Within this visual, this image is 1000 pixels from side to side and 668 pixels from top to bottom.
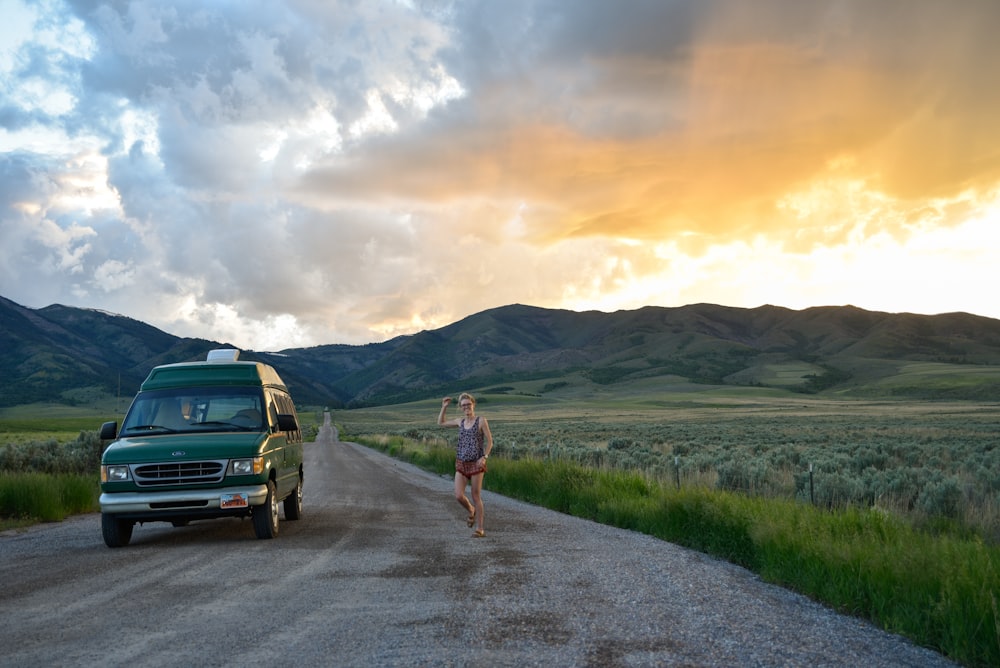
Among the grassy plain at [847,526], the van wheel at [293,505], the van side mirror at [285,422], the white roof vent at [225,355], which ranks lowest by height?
the grassy plain at [847,526]

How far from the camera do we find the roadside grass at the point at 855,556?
647cm

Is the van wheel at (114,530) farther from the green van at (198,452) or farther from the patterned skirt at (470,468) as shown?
the patterned skirt at (470,468)

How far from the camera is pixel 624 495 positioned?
49.6 ft

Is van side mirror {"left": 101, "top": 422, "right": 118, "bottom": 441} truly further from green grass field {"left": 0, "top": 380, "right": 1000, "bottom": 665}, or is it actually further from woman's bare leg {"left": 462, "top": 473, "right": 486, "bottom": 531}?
woman's bare leg {"left": 462, "top": 473, "right": 486, "bottom": 531}

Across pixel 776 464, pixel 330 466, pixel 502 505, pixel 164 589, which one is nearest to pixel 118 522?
pixel 164 589

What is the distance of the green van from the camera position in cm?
1112

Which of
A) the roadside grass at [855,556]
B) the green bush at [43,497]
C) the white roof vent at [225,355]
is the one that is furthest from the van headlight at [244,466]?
the green bush at [43,497]

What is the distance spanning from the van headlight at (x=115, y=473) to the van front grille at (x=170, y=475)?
0.41 ft

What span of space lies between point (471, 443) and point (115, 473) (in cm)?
506

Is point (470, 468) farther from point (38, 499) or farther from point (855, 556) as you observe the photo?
point (38, 499)

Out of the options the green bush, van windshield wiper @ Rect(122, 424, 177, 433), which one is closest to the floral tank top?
van windshield wiper @ Rect(122, 424, 177, 433)

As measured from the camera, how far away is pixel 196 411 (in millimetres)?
12641

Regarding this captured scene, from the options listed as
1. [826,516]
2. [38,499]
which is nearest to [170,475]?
[38,499]

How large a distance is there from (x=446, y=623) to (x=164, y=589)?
344cm
